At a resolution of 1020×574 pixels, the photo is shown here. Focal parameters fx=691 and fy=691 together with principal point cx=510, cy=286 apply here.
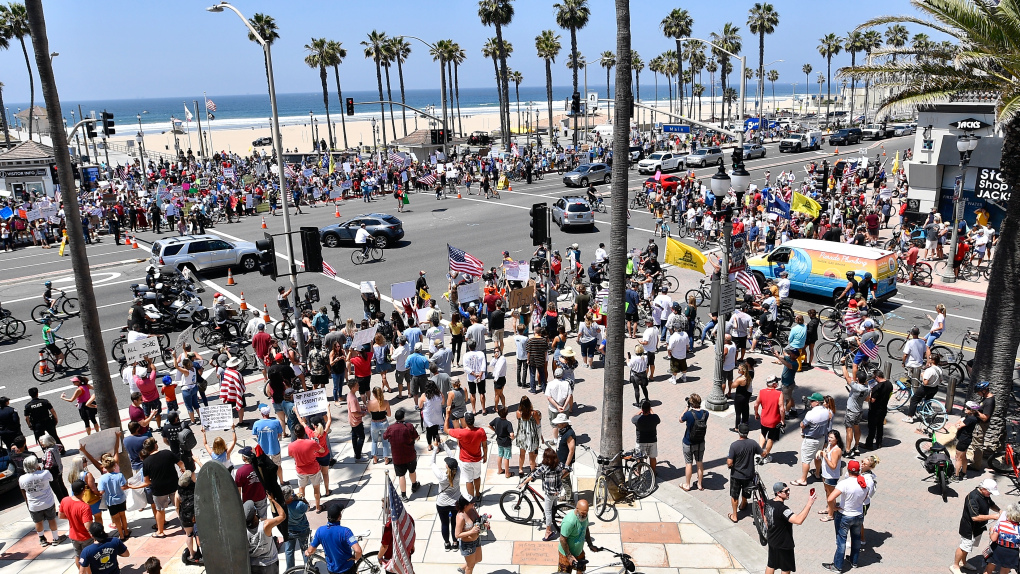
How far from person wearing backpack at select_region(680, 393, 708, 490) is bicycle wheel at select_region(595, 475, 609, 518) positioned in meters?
1.44

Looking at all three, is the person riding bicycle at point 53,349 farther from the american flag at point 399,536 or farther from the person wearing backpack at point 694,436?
the person wearing backpack at point 694,436

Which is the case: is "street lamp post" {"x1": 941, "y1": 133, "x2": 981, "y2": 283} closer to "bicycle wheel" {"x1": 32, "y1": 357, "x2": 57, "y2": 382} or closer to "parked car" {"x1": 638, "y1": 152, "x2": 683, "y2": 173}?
"bicycle wheel" {"x1": 32, "y1": 357, "x2": 57, "y2": 382}

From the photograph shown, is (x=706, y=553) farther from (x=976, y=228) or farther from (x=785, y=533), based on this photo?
(x=976, y=228)

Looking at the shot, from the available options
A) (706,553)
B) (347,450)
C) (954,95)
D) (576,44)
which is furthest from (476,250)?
(576,44)

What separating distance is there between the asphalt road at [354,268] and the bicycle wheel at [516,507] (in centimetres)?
855

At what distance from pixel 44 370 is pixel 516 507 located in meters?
14.2

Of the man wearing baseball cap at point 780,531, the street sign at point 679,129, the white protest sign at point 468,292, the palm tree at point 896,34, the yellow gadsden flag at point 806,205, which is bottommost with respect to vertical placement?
the man wearing baseball cap at point 780,531

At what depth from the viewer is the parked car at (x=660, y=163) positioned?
165 feet

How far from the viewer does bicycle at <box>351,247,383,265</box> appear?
2864cm

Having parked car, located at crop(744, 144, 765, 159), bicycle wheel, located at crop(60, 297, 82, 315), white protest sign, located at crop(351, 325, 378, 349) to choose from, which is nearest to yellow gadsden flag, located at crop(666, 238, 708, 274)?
white protest sign, located at crop(351, 325, 378, 349)

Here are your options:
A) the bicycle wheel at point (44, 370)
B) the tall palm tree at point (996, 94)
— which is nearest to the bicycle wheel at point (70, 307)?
the bicycle wheel at point (44, 370)

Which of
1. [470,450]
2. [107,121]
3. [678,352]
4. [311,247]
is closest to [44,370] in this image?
[311,247]

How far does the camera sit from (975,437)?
464 inches

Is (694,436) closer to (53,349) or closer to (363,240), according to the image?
(53,349)
